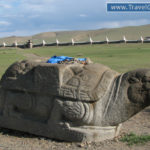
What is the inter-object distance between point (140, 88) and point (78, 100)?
0.97m

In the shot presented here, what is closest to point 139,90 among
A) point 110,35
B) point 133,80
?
point 133,80

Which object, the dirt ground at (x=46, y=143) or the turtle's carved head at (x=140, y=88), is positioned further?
the dirt ground at (x=46, y=143)

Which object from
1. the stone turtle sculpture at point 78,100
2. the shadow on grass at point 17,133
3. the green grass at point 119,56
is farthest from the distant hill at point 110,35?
the stone turtle sculpture at point 78,100

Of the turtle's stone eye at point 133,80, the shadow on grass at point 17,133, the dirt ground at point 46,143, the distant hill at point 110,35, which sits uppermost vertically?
the distant hill at point 110,35

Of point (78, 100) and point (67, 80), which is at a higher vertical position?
point (67, 80)

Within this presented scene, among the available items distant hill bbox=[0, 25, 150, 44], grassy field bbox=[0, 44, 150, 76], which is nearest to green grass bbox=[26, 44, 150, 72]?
grassy field bbox=[0, 44, 150, 76]

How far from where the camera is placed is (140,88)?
4.38m

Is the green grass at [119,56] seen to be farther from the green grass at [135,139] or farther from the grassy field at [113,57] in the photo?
the green grass at [135,139]

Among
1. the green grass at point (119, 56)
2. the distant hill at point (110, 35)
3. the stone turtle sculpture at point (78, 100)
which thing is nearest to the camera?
the stone turtle sculpture at point (78, 100)

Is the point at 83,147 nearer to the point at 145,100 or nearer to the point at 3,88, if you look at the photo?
the point at 145,100

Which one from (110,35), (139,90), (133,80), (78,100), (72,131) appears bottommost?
(72,131)

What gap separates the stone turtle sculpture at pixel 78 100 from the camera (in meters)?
4.47

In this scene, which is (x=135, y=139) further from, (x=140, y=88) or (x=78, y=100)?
(x=78, y=100)

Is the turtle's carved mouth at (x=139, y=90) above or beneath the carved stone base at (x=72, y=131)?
above
